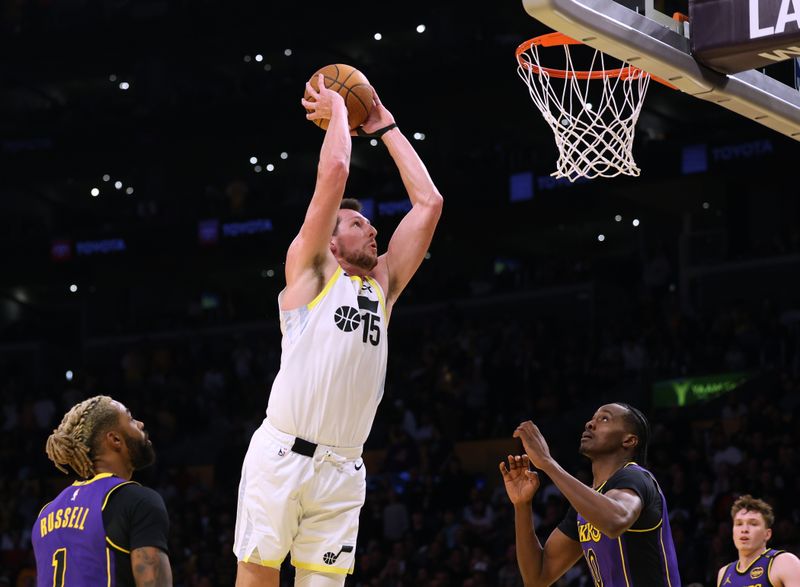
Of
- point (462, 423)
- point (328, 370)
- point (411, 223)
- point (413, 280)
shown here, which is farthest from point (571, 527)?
point (413, 280)

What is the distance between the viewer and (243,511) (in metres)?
5.05

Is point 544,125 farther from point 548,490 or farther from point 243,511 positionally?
point 243,511

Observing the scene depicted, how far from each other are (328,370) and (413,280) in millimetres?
→ 21483

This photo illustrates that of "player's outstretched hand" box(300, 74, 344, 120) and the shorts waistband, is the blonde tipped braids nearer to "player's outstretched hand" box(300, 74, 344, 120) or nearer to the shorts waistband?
the shorts waistband

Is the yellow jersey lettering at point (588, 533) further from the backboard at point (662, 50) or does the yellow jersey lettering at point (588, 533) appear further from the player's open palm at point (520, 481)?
the backboard at point (662, 50)

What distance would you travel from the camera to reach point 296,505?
5004mm

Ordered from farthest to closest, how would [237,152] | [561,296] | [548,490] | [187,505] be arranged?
[237,152] < [561,296] < [187,505] < [548,490]

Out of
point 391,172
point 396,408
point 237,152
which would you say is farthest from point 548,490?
point 237,152

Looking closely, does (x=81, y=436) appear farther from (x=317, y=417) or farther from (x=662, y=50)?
(x=662, y=50)

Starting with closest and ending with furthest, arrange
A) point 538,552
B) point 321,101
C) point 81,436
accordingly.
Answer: point 81,436 → point 321,101 → point 538,552

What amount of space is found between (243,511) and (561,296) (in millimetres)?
19692

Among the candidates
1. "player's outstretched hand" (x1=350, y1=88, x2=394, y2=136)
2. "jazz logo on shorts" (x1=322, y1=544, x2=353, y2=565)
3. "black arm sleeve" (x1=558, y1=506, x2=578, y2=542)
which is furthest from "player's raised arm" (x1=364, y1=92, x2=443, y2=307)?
"black arm sleeve" (x1=558, y1=506, x2=578, y2=542)

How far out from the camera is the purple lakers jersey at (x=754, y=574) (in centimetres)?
812

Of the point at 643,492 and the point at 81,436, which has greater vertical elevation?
the point at 81,436
